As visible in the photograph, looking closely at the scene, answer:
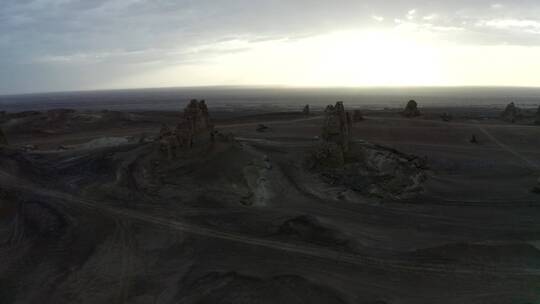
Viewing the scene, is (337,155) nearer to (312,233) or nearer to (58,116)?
(312,233)

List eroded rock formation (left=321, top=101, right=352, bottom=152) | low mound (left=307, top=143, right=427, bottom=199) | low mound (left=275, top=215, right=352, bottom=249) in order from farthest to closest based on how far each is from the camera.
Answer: eroded rock formation (left=321, top=101, right=352, bottom=152) → low mound (left=307, top=143, right=427, bottom=199) → low mound (left=275, top=215, right=352, bottom=249)

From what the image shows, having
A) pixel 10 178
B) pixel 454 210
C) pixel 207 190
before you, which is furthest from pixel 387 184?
pixel 10 178

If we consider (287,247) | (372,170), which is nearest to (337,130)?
(372,170)

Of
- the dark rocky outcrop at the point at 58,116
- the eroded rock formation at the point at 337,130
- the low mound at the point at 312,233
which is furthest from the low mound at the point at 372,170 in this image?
the dark rocky outcrop at the point at 58,116

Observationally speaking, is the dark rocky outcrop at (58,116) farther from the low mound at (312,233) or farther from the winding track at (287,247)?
the low mound at (312,233)

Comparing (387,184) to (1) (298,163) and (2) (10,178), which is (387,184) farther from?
(2) (10,178)

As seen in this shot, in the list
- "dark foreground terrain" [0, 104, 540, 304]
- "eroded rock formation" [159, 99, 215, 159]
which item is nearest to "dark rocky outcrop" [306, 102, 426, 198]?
"dark foreground terrain" [0, 104, 540, 304]

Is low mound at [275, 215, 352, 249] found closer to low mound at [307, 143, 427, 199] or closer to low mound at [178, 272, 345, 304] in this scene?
low mound at [178, 272, 345, 304]
